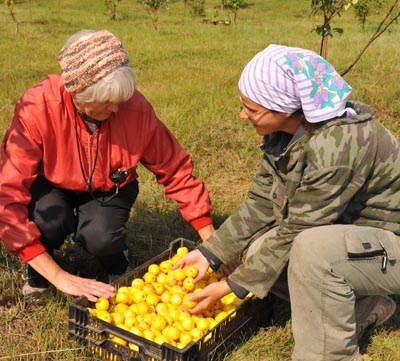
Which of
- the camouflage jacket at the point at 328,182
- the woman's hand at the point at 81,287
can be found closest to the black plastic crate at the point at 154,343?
the woman's hand at the point at 81,287

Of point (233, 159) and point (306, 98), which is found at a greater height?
point (306, 98)

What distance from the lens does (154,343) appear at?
94.3 inches

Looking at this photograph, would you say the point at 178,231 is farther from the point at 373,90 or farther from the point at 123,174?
the point at 373,90

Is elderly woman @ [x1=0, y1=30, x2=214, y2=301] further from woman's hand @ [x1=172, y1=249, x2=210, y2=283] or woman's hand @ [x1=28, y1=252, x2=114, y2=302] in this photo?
woman's hand @ [x1=172, y1=249, x2=210, y2=283]

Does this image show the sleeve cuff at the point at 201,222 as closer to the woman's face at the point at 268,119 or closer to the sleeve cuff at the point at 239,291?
the sleeve cuff at the point at 239,291

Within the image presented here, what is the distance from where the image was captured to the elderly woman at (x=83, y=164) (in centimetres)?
267

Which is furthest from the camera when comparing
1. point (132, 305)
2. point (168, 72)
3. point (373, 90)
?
point (168, 72)

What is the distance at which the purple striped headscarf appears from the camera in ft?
7.38

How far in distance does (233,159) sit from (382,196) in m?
2.88

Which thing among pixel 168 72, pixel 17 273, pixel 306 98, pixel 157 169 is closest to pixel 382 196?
pixel 306 98

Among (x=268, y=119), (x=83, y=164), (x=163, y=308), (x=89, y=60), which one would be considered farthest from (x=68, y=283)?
(x=268, y=119)

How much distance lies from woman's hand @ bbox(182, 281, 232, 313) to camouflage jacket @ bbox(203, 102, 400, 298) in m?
0.07

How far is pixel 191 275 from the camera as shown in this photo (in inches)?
116

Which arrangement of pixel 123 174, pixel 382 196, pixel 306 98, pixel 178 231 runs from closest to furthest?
pixel 306 98 → pixel 382 196 → pixel 123 174 → pixel 178 231
